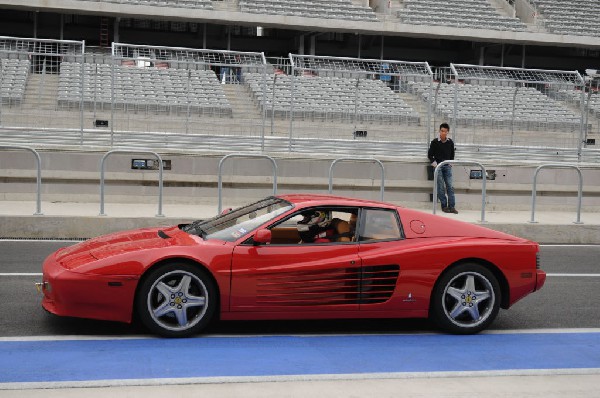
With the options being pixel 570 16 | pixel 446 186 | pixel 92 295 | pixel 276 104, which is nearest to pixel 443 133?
pixel 446 186

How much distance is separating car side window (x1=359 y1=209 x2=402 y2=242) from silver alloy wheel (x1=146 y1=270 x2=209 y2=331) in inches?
58.9

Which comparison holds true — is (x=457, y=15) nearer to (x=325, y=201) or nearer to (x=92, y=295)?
(x=325, y=201)

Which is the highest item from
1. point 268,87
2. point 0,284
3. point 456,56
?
point 456,56

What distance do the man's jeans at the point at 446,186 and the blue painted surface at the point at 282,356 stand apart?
27.4 feet

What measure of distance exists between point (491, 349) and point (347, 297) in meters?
1.26

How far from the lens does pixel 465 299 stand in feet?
23.5

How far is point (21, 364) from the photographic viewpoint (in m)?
5.84

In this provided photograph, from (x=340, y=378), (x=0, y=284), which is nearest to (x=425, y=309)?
(x=340, y=378)

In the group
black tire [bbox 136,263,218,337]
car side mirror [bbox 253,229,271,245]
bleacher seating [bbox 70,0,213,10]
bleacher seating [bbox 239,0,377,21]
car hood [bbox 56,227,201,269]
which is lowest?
black tire [bbox 136,263,218,337]

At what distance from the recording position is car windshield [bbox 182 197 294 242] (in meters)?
7.00

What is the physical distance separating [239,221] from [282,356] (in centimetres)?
145

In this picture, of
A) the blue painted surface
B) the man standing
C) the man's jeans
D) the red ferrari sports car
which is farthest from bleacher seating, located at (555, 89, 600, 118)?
the blue painted surface

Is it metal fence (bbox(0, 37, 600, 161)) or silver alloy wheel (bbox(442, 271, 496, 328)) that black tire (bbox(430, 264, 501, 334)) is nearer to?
silver alloy wheel (bbox(442, 271, 496, 328))

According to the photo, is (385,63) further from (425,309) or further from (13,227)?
(425,309)
